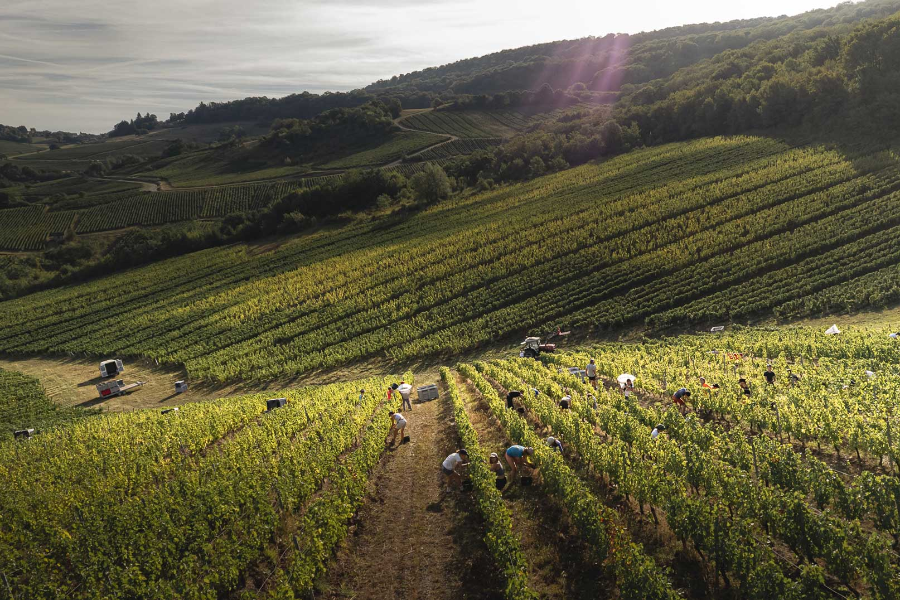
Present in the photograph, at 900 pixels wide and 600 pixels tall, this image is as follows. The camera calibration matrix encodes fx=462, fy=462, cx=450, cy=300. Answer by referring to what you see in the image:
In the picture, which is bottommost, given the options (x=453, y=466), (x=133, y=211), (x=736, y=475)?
(x=453, y=466)

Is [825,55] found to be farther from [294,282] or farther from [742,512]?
[742,512]

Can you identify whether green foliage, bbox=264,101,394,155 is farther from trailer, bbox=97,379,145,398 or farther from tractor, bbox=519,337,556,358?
tractor, bbox=519,337,556,358

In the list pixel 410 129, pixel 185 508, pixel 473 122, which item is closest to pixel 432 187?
pixel 410 129

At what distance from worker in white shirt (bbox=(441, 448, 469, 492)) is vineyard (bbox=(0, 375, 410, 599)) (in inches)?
116

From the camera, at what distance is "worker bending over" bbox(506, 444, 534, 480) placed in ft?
52.1

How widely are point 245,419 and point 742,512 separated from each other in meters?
23.5

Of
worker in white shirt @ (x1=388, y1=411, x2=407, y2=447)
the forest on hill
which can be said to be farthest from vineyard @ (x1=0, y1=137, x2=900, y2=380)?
worker in white shirt @ (x1=388, y1=411, x2=407, y2=447)

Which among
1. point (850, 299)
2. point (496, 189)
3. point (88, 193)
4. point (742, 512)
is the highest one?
point (88, 193)

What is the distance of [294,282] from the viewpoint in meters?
61.7

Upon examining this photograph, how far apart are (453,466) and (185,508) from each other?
8.71 m

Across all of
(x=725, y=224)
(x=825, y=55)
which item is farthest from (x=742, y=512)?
(x=825, y=55)

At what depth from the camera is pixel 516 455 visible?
52.1 ft

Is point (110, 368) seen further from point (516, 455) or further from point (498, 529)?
point (498, 529)

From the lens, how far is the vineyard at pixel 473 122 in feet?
497
